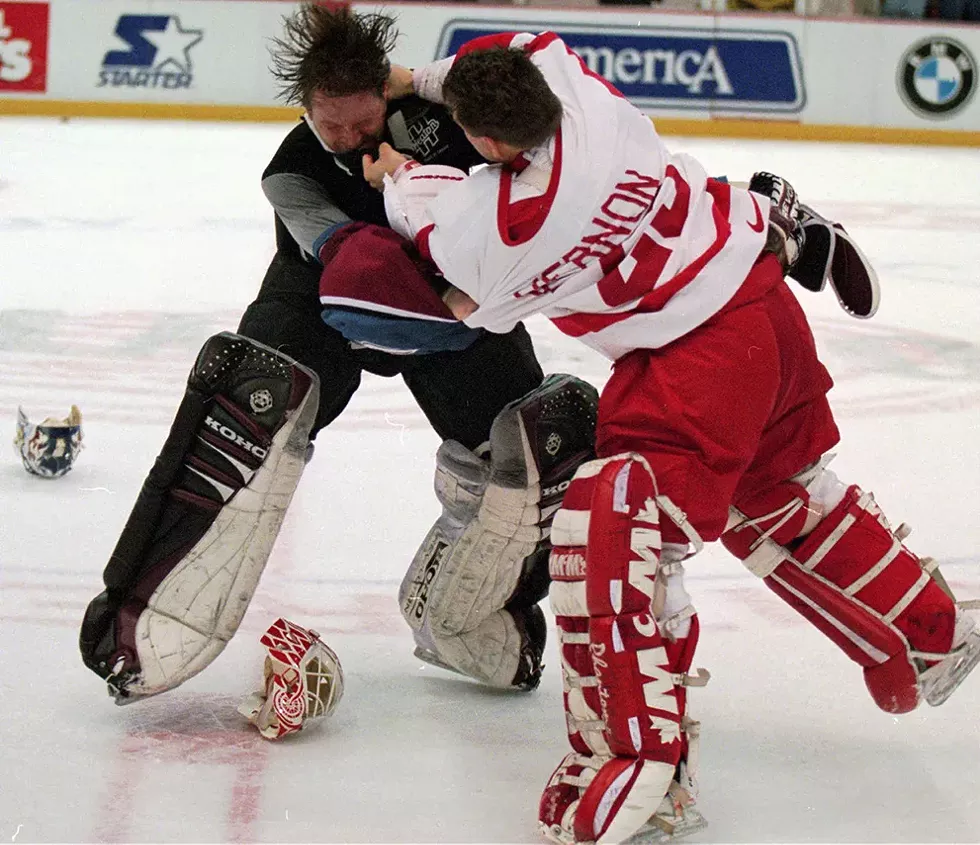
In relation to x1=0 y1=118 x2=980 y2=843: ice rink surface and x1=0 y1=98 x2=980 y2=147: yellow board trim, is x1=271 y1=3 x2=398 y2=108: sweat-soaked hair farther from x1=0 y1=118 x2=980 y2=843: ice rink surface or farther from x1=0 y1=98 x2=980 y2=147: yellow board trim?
x1=0 y1=98 x2=980 y2=147: yellow board trim

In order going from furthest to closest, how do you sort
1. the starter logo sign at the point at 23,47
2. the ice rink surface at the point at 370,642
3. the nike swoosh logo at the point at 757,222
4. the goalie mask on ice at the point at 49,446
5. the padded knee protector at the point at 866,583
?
the starter logo sign at the point at 23,47
the goalie mask on ice at the point at 49,446
the padded knee protector at the point at 866,583
the nike swoosh logo at the point at 757,222
the ice rink surface at the point at 370,642

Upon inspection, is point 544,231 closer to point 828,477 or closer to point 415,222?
point 415,222

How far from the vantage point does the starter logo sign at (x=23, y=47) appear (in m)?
8.77

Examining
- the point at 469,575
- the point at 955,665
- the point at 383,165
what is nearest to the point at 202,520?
the point at 469,575

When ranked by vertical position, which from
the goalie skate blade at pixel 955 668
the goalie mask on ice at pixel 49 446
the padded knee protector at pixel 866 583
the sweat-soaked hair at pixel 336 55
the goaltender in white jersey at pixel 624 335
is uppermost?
the sweat-soaked hair at pixel 336 55

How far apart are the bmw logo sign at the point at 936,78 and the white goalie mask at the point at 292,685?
24.6ft

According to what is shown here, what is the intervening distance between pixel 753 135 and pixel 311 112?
7.03 meters

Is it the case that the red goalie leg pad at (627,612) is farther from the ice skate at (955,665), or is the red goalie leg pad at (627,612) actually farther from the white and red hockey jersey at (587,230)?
the ice skate at (955,665)

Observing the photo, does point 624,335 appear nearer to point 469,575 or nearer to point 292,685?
point 469,575

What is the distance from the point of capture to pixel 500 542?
2.36m

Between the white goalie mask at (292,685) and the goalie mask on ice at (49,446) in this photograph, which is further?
the goalie mask on ice at (49,446)

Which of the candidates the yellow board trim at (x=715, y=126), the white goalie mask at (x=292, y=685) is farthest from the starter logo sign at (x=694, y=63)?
the white goalie mask at (x=292, y=685)

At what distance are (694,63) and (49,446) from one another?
6.34 metres

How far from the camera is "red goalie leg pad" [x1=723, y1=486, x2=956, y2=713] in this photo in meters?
2.21
